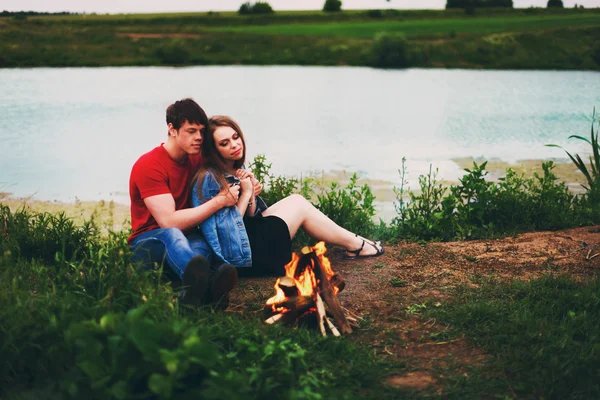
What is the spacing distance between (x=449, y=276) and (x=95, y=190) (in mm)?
6429

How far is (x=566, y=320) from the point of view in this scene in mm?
3732

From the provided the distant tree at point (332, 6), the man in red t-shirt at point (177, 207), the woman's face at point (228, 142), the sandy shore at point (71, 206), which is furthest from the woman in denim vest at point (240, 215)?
the distant tree at point (332, 6)

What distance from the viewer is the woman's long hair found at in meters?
4.19

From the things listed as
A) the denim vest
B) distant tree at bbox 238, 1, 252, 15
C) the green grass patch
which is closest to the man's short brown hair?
the denim vest

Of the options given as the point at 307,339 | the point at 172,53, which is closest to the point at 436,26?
the point at 172,53

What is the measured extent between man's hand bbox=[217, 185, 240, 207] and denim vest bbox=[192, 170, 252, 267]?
0.22 feet

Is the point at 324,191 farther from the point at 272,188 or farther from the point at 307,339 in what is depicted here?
the point at 307,339

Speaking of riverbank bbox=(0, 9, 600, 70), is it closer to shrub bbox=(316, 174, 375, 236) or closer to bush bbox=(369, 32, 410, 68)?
bush bbox=(369, 32, 410, 68)

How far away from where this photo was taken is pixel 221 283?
3773 millimetres

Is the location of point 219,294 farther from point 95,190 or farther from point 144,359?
point 95,190

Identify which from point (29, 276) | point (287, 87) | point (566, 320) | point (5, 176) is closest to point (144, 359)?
point (29, 276)

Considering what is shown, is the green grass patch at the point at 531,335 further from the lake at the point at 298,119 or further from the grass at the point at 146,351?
the lake at the point at 298,119

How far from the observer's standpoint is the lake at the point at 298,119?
10.9 metres

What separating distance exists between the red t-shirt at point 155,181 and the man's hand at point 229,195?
0.33 metres
